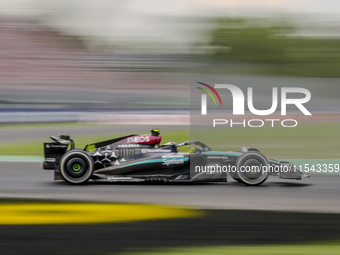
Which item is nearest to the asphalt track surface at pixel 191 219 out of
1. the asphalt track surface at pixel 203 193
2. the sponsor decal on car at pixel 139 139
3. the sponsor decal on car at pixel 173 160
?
the asphalt track surface at pixel 203 193

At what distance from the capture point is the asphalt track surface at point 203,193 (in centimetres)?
518

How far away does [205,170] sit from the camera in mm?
6375

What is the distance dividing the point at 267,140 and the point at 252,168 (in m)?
7.97

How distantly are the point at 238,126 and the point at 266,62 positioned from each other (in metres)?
8.62

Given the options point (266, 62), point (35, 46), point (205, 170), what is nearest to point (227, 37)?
point (266, 62)

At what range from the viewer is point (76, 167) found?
6430mm

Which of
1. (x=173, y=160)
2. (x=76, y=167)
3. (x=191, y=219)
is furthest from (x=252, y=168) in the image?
(x=76, y=167)

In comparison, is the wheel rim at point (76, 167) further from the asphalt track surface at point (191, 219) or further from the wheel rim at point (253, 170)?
the wheel rim at point (253, 170)

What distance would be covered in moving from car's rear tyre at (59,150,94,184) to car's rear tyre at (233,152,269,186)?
214cm

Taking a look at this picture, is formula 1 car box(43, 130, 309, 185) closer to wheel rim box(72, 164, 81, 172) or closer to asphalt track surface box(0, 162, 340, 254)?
wheel rim box(72, 164, 81, 172)

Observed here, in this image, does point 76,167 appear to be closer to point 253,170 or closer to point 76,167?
point 76,167

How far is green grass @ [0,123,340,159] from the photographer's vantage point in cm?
1181

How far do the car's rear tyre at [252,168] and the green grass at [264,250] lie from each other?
9.16 feet

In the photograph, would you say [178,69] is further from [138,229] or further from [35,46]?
[138,229]
